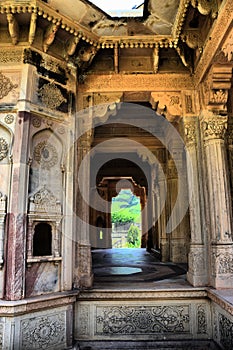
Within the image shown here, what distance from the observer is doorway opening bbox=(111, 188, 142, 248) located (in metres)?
34.9

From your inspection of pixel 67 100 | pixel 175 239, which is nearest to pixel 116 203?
pixel 175 239

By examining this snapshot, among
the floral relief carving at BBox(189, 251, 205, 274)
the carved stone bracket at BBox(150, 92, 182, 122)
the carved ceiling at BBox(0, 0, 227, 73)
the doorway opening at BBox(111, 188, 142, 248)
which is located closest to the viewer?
the carved ceiling at BBox(0, 0, 227, 73)

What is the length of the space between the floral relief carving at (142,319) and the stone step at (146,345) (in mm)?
143

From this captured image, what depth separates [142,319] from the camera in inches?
172

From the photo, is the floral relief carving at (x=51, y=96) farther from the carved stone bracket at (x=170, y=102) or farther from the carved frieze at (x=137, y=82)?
the carved stone bracket at (x=170, y=102)

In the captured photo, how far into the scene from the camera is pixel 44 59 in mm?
4578

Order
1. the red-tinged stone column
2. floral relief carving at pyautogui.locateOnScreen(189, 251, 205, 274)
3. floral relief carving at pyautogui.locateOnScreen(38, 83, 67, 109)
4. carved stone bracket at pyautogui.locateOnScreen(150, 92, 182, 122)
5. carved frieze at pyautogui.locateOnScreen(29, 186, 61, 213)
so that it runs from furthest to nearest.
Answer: carved stone bracket at pyautogui.locateOnScreen(150, 92, 182, 122) < floral relief carving at pyautogui.locateOnScreen(189, 251, 205, 274) < floral relief carving at pyautogui.locateOnScreen(38, 83, 67, 109) < carved frieze at pyautogui.locateOnScreen(29, 186, 61, 213) < the red-tinged stone column

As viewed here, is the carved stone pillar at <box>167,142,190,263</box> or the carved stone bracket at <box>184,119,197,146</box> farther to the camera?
the carved stone pillar at <box>167,142,190,263</box>

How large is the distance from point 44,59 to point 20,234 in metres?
2.74

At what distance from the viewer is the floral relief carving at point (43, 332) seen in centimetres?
372

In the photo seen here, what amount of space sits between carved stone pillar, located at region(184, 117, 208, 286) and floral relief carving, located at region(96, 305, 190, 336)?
1.81 ft

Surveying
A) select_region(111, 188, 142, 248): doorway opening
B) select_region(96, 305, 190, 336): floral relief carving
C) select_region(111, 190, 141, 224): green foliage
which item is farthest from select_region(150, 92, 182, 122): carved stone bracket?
select_region(111, 190, 141, 224): green foliage

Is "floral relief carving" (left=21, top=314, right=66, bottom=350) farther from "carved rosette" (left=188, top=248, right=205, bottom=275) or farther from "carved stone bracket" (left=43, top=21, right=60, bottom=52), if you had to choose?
"carved stone bracket" (left=43, top=21, right=60, bottom=52)

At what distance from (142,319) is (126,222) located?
35575 mm
